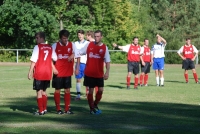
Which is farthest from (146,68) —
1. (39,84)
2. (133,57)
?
(39,84)

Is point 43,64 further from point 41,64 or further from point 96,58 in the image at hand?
point 96,58

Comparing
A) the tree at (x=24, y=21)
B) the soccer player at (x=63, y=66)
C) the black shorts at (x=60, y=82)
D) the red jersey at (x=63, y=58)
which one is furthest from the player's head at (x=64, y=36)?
the tree at (x=24, y=21)

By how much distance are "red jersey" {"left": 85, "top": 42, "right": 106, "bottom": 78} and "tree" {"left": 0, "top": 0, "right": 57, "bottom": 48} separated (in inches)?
1698

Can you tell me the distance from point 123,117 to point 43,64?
2.19 meters

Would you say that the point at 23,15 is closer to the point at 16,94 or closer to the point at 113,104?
the point at 16,94

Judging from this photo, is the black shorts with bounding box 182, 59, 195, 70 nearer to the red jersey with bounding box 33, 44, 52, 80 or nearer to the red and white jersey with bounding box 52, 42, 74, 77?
the red and white jersey with bounding box 52, 42, 74, 77

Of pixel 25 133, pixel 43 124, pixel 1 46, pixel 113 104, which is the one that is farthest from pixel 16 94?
pixel 1 46

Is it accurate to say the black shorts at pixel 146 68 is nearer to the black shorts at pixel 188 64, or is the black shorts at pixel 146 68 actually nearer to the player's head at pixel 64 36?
the black shorts at pixel 188 64

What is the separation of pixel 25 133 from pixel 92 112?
3673 millimetres

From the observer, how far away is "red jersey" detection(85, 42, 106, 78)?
46.8 ft

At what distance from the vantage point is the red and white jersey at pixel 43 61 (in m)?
13.8

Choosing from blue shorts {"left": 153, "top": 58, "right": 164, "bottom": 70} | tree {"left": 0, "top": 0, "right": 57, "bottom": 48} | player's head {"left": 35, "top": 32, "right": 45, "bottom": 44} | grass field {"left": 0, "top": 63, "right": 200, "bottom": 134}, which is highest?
tree {"left": 0, "top": 0, "right": 57, "bottom": 48}

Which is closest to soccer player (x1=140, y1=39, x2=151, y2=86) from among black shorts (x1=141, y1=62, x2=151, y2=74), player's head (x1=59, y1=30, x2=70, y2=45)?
black shorts (x1=141, y1=62, x2=151, y2=74)

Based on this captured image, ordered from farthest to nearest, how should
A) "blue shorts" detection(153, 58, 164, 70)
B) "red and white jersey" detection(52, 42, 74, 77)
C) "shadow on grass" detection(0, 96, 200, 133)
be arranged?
1. "blue shorts" detection(153, 58, 164, 70)
2. "red and white jersey" detection(52, 42, 74, 77)
3. "shadow on grass" detection(0, 96, 200, 133)
